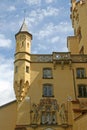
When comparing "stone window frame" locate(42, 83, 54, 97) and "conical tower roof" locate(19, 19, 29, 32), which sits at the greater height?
"conical tower roof" locate(19, 19, 29, 32)

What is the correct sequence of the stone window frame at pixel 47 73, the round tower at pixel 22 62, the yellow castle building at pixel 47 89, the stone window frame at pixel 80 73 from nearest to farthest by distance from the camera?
the yellow castle building at pixel 47 89 → the round tower at pixel 22 62 → the stone window frame at pixel 47 73 → the stone window frame at pixel 80 73

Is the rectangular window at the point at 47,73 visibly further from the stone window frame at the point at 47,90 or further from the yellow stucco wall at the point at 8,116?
the yellow stucco wall at the point at 8,116

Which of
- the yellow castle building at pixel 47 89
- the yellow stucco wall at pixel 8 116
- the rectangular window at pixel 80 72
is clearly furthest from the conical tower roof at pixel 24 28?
the yellow stucco wall at pixel 8 116

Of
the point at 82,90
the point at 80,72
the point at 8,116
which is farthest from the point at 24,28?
the point at 8,116

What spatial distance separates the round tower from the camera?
1441 inches

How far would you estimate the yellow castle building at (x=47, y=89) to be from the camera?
34.5m

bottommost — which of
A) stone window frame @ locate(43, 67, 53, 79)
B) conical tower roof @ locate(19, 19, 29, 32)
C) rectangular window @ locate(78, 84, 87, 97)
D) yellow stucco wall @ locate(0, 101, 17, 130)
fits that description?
yellow stucco wall @ locate(0, 101, 17, 130)

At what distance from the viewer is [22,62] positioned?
125 ft

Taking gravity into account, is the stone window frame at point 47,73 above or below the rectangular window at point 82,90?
above

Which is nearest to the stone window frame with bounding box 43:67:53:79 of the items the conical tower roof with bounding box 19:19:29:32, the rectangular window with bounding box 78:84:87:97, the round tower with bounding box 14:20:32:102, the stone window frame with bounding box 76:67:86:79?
the round tower with bounding box 14:20:32:102

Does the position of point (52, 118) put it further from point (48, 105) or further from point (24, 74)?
point (24, 74)

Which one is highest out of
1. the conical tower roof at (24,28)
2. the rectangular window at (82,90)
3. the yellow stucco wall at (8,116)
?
the conical tower roof at (24,28)

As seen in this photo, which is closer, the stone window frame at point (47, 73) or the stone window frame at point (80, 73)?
the stone window frame at point (47, 73)

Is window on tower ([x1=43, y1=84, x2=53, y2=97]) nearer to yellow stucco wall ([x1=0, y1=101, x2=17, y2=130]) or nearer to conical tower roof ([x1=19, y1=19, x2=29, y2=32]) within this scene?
yellow stucco wall ([x1=0, y1=101, x2=17, y2=130])
